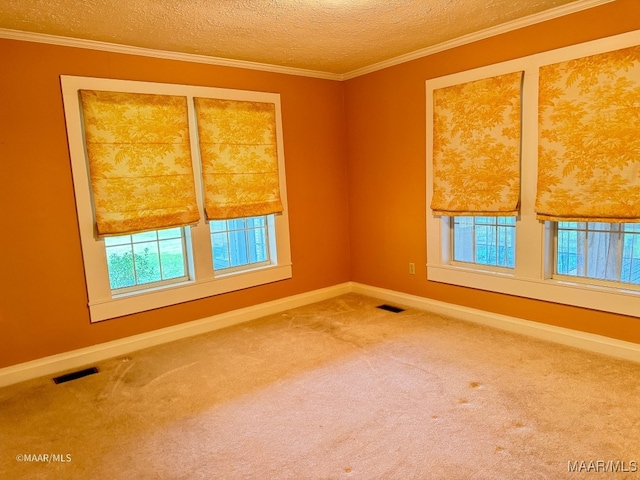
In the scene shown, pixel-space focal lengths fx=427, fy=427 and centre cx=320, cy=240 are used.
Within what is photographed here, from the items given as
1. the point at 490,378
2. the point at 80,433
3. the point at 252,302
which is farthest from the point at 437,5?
the point at 80,433

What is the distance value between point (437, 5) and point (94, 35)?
95.9 inches

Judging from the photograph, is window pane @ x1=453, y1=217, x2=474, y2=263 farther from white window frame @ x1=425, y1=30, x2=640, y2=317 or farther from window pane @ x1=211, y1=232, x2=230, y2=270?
window pane @ x1=211, y1=232, x2=230, y2=270

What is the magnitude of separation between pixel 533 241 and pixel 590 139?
843 millimetres

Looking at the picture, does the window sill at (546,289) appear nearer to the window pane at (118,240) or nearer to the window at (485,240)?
the window at (485,240)

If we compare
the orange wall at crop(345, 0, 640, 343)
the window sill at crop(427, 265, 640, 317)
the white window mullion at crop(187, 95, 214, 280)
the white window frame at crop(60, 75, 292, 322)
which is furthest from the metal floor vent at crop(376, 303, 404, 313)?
the white window mullion at crop(187, 95, 214, 280)

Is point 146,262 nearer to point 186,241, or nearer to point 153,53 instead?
point 186,241

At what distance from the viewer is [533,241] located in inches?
133

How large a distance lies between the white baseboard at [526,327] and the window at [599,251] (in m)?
0.44

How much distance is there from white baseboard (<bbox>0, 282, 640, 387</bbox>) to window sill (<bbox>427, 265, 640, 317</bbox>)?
224mm

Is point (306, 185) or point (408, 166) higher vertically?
point (408, 166)

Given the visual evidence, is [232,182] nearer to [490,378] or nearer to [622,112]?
[490,378]

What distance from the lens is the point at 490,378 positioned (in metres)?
2.80

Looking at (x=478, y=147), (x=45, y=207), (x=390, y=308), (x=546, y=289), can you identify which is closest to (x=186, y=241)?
(x=45, y=207)

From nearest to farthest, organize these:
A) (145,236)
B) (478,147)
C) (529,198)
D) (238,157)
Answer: (529,198)
(478,147)
(145,236)
(238,157)
